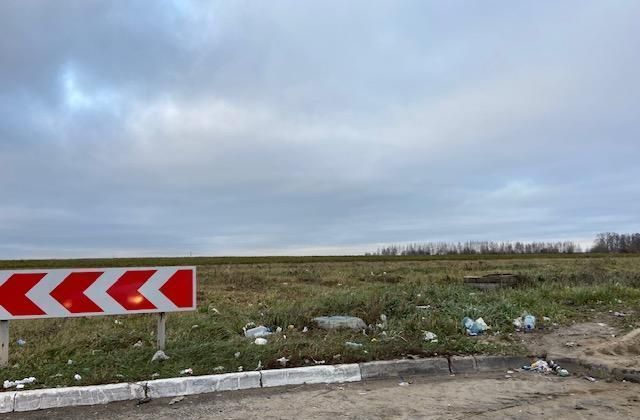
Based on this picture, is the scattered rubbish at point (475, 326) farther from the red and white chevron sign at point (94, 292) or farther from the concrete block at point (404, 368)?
the red and white chevron sign at point (94, 292)

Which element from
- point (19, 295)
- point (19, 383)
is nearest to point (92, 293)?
point (19, 295)

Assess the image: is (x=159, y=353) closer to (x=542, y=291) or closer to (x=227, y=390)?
(x=227, y=390)

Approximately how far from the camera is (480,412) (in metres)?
4.88

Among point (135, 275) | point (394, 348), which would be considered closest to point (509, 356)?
point (394, 348)

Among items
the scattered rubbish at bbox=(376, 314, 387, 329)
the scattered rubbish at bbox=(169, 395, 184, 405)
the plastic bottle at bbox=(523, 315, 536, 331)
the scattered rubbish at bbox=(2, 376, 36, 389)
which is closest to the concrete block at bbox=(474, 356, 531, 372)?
the plastic bottle at bbox=(523, 315, 536, 331)

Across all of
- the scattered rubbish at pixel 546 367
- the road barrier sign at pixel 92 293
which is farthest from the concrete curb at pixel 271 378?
the road barrier sign at pixel 92 293

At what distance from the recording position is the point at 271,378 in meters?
5.94

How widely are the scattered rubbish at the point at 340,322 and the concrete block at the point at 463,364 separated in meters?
2.16

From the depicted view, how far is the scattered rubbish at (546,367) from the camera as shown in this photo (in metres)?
6.46

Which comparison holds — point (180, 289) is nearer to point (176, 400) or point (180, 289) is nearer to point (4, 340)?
point (176, 400)

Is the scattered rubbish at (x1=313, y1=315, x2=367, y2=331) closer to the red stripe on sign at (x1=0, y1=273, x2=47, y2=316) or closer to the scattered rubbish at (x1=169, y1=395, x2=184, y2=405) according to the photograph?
the scattered rubbish at (x1=169, y1=395, x2=184, y2=405)

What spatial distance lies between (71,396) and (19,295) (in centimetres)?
185

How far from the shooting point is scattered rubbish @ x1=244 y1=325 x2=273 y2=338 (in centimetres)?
807

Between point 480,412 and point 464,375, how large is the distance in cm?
154
